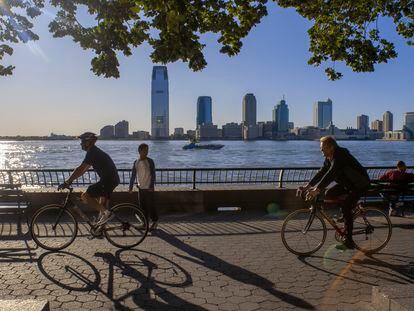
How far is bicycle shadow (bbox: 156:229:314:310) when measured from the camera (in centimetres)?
495

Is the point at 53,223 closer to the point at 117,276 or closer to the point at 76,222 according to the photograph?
the point at 76,222

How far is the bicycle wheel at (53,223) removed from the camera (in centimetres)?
705

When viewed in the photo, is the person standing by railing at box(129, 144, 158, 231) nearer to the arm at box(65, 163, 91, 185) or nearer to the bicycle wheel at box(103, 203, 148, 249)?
the bicycle wheel at box(103, 203, 148, 249)

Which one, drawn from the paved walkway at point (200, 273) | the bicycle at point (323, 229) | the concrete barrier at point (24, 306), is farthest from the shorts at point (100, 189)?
the concrete barrier at point (24, 306)

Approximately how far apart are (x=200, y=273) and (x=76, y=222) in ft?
8.09

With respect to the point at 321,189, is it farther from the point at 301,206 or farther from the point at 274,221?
the point at 301,206

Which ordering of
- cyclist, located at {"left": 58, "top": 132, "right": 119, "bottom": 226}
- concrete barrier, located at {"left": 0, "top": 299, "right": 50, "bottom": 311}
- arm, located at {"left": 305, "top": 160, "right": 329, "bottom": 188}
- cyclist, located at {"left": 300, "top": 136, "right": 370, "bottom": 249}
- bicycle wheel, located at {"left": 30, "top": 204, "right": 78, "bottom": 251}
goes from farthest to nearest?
cyclist, located at {"left": 58, "top": 132, "right": 119, "bottom": 226} < bicycle wheel, located at {"left": 30, "top": 204, "right": 78, "bottom": 251} < arm, located at {"left": 305, "top": 160, "right": 329, "bottom": 188} < cyclist, located at {"left": 300, "top": 136, "right": 370, "bottom": 249} < concrete barrier, located at {"left": 0, "top": 299, "right": 50, "bottom": 311}

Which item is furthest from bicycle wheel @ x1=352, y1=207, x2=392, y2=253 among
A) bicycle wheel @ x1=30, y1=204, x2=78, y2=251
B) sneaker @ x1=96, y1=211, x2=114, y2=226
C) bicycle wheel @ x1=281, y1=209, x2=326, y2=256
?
bicycle wheel @ x1=30, y1=204, x2=78, y2=251

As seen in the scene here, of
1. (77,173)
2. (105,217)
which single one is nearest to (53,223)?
(105,217)

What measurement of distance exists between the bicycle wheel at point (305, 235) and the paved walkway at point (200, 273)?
0.51ft

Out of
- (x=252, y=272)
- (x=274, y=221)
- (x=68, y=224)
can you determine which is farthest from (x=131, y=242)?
(x=274, y=221)

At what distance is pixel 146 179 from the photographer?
8648 millimetres

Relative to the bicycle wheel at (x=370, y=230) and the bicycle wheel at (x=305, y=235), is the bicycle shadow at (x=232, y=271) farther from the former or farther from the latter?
the bicycle wheel at (x=370, y=230)

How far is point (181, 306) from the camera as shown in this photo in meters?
4.75
